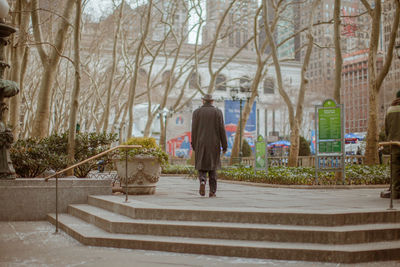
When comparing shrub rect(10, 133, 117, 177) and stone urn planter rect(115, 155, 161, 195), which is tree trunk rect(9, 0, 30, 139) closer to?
shrub rect(10, 133, 117, 177)

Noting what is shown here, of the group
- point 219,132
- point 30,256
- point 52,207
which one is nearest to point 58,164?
point 52,207

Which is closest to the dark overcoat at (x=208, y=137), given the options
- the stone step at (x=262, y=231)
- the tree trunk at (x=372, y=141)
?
the stone step at (x=262, y=231)

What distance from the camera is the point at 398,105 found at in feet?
28.1

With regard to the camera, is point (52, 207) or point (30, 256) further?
point (52, 207)

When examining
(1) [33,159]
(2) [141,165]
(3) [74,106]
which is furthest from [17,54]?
(2) [141,165]

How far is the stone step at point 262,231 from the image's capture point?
5.89 meters

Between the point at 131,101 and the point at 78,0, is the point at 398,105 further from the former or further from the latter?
the point at 131,101

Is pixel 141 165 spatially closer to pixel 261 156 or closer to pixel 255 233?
pixel 255 233

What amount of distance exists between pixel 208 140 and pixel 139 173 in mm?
1782

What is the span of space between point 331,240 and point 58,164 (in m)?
6.95

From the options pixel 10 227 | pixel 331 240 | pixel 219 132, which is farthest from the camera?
pixel 219 132

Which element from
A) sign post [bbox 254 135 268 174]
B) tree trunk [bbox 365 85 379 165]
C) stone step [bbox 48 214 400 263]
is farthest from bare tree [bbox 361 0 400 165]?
stone step [bbox 48 214 400 263]

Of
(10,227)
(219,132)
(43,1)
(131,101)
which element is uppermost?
(43,1)

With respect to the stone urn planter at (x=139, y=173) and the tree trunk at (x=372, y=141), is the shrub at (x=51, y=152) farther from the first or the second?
the tree trunk at (x=372, y=141)
